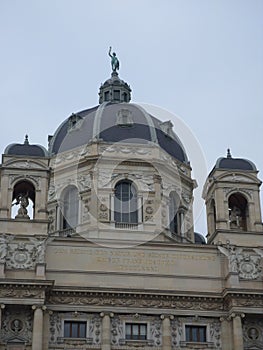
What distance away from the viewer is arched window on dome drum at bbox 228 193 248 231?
4953 centimetres

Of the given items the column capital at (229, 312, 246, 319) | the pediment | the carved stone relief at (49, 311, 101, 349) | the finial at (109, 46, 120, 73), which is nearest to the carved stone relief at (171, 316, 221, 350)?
the column capital at (229, 312, 246, 319)

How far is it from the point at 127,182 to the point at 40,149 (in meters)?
8.20

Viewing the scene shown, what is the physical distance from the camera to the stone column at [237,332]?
4319 centimetres

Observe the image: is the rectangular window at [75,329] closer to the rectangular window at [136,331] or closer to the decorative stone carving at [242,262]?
the rectangular window at [136,331]

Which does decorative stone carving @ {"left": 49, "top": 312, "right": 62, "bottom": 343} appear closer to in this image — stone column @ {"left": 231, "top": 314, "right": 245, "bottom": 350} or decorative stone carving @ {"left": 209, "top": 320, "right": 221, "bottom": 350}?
decorative stone carving @ {"left": 209, "top": 320, "right": 221, "bottom": 350}

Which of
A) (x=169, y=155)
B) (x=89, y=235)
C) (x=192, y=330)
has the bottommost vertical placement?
(x=192, y=330)

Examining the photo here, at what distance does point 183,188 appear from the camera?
57031 millimetres

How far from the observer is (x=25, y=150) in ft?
157

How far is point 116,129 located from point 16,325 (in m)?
18.7

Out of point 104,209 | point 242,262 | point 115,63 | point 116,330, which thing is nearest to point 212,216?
point 242,262

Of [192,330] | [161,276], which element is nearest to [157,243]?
[161,276]

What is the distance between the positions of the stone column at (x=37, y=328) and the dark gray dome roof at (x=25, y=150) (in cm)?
928

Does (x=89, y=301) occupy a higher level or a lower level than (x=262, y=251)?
lower

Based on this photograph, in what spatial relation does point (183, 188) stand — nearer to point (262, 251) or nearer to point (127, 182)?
point (127, 182)
